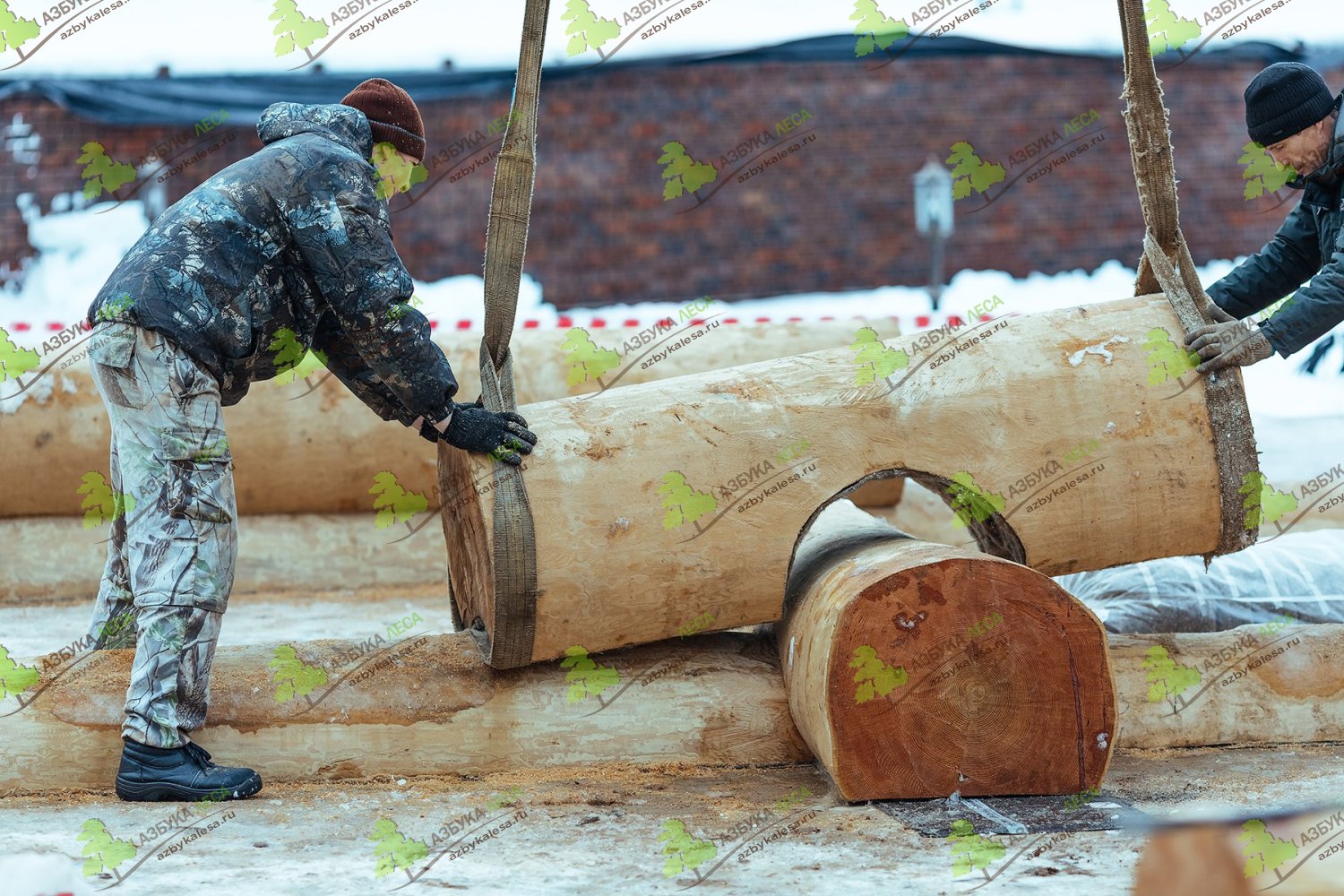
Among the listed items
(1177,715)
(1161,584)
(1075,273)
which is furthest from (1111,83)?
(1177,715)

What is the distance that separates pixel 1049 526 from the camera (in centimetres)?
356

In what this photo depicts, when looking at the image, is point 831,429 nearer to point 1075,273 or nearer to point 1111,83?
point 1075,273

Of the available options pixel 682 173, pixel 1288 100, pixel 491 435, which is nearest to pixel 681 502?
pixel 491 435

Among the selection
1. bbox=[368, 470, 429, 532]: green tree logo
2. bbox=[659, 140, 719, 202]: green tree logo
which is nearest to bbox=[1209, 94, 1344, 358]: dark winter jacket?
bbox=[368, 470, 429, 532]: green tree logo

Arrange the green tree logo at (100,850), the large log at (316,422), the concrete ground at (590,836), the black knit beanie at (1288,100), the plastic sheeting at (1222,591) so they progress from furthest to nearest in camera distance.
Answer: the large log at (316,422) → the plastic sheeting at (1222,591) → the black knit beanie at (1288,100) → the green tree logo at (100,850) → the concrete ground at (590,836)

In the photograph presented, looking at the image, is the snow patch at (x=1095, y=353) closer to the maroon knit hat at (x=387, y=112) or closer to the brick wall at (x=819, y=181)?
the maroon knit hat at (x=387, y=112)

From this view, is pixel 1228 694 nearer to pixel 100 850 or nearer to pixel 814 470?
pixel 814 470

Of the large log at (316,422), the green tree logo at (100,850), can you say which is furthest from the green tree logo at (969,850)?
Result: the large log at (316,422)

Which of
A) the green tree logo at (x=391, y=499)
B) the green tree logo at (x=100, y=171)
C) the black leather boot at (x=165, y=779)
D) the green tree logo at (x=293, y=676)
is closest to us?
the black leather boot at (x=165, y=779)

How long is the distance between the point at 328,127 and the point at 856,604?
193 centimetres

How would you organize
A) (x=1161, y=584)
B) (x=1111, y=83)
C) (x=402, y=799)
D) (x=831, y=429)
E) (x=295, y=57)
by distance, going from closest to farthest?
(x=402, y=799)
(x=831, y=429)
(x=1161, y=584)
(x=295, y=57)
(x=1111, y=83)

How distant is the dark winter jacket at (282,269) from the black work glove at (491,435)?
92 mm

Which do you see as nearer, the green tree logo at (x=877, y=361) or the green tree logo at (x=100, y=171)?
the green tree logo at (x=877, y=361)

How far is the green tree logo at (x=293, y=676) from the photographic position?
138 inches
